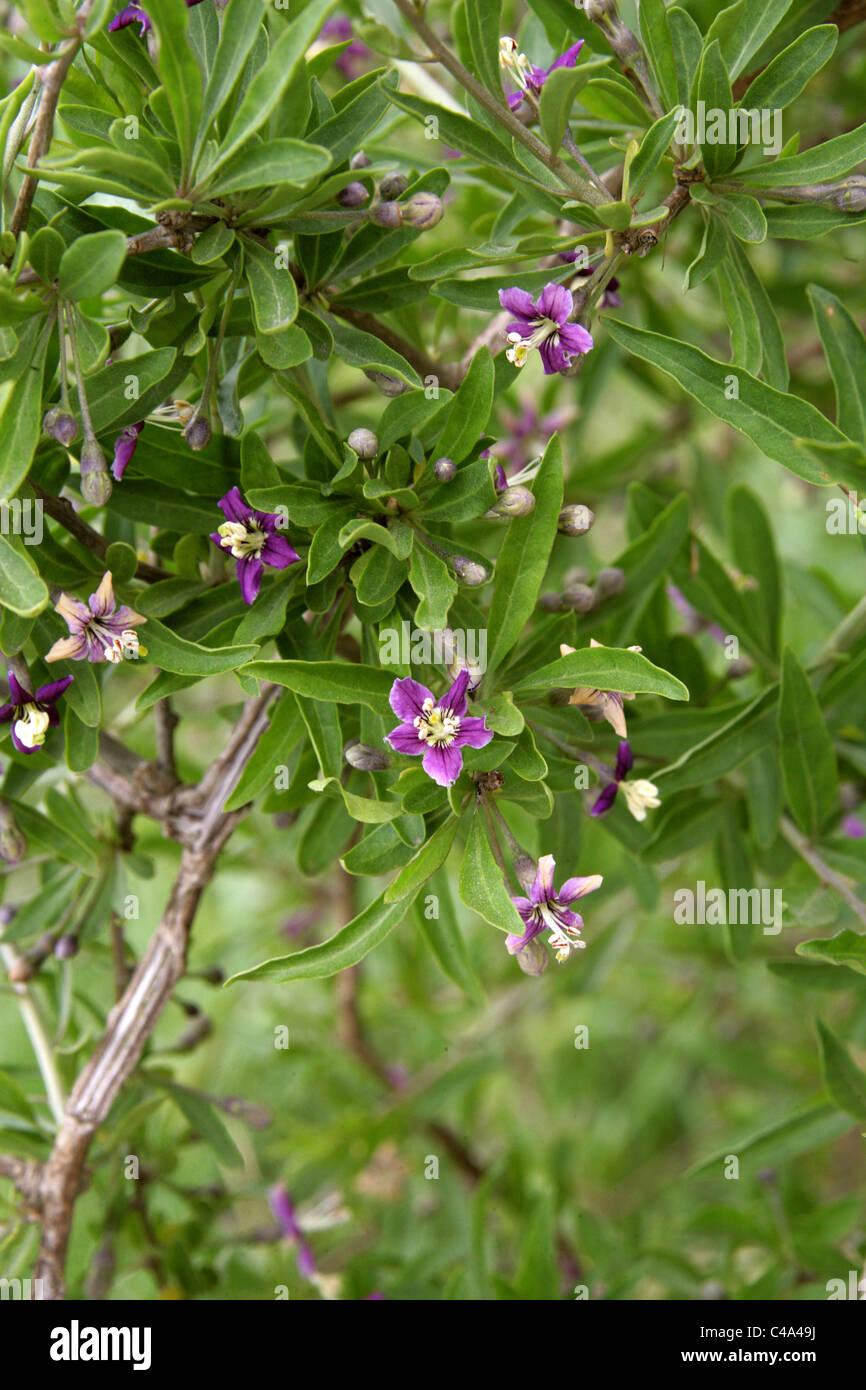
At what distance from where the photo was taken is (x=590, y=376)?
252 cm

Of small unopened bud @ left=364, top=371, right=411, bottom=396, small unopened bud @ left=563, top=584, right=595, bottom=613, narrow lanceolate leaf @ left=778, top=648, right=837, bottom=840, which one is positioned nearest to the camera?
small unopened bud @ left=364, top=371, right=411, bottom=396

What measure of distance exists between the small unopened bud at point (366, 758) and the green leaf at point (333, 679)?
61mm

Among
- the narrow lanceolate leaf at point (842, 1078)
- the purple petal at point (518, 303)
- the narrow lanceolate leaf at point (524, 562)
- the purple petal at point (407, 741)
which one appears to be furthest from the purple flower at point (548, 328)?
the narrow lanceolate leaf at point (842, 1078)

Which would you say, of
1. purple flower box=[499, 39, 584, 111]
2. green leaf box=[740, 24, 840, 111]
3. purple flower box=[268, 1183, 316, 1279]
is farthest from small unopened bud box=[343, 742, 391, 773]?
purple flower box=[268, 1183, 316, 1279]

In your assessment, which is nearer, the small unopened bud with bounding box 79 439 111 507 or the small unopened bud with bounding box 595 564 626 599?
the small unopened bud with bounding box 79 439 111 507

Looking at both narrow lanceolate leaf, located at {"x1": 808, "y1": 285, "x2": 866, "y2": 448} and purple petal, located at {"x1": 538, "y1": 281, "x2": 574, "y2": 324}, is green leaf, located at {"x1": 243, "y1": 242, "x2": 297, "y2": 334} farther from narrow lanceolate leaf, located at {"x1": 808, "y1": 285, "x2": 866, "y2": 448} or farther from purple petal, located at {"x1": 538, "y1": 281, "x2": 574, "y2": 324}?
narrow lanceolate leaf, located at {"x1": 808, "y1": 285, "x2": 866, "y2": 448}

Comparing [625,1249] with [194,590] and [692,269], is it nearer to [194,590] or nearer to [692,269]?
[194,590]

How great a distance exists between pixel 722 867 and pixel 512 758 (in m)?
0.75

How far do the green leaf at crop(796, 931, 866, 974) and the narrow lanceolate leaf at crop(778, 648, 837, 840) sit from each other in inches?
13.2

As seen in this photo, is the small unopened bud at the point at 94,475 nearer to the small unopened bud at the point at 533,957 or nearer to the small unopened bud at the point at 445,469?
the small unopened bud at the point at 445,469

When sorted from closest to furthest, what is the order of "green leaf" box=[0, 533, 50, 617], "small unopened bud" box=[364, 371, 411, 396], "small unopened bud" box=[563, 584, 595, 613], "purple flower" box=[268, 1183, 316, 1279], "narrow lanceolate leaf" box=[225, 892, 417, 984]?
"green leaf" box=[0, 533, 50, 617], "narrow lanceolate leaf" box=[225, 892, 417, 984], "small unopened bud" box=[364, 371, 411, 396], "small unopened bud" box=[563, 584, 595, 613], "purple flower" box=[268, 1183, 316, 1279]

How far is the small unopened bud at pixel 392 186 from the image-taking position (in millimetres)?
1320

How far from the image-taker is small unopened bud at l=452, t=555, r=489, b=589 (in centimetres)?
129
